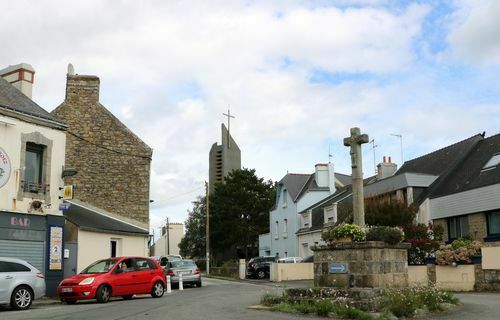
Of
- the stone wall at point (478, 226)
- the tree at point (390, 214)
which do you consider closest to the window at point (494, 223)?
the stone wall at point (478, 226)

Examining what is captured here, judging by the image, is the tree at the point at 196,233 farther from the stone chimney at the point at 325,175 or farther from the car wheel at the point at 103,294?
the car wheel at the point at 103,294

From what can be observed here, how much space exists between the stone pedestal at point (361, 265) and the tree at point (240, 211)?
43461mm

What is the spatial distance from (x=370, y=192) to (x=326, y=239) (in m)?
21.7

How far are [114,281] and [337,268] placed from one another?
8.09 metres

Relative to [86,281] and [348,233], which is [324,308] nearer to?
[348,233]

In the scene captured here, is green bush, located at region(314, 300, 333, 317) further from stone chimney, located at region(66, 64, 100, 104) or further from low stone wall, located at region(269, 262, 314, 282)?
low stone wall, located at region(269, 262, 314, 282)

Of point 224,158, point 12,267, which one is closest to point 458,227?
point 12,267

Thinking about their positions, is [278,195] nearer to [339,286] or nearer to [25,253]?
[25,253]

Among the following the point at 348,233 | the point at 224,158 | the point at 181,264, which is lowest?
the point at 181,264

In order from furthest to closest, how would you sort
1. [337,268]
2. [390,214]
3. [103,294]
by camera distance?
[390,214], [103,294], [337,268]

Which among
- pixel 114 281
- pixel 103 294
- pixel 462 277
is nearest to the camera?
pixel 103 294

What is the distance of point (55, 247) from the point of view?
21.1 meters

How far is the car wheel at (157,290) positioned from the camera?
788 inches

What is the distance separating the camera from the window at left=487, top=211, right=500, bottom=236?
84.1 ft
